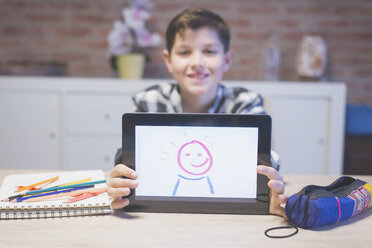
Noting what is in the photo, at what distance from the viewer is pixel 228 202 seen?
0.89m

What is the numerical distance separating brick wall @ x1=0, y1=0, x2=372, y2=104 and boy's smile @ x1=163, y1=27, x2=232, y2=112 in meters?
1.44

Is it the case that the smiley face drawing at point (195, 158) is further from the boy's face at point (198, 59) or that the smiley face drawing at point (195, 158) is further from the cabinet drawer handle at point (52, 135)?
the cabinet drawer handle at point (52, 135)

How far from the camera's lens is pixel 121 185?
0.88 meters

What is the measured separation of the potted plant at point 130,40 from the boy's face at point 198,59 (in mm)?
1136

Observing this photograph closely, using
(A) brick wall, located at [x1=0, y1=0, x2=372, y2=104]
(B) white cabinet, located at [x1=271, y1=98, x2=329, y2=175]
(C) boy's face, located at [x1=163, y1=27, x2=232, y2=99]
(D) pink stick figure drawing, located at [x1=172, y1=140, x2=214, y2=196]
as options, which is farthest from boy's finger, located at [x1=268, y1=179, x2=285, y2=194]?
(A) brick wall, located at [x1=0, y1=0, x2=372, y2=104]

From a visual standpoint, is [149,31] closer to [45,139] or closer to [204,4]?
[204,4]

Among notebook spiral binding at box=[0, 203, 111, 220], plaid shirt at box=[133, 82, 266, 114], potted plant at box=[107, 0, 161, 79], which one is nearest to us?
notebook spiral binding at box=[0, 203, 111, 220]

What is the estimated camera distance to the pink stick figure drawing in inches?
35.2

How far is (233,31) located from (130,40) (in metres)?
0.74

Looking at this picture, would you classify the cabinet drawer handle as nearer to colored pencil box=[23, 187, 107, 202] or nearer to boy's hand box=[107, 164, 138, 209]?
A: colored pencil box=[23, 187, 107, 202]

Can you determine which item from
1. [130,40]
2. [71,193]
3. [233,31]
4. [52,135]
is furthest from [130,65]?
[71,193]

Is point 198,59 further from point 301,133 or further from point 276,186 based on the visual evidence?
point 301,133

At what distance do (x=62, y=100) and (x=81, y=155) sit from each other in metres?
0.35

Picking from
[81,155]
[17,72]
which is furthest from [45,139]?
[17,72]
